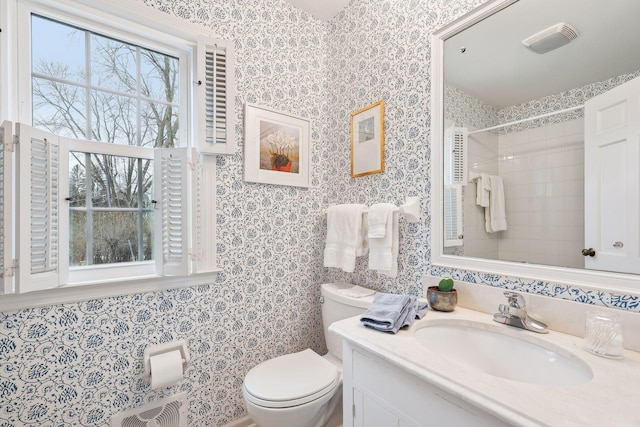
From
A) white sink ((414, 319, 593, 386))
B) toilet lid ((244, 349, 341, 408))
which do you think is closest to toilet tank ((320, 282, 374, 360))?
toilet lid ((244, 349, 341, 408))

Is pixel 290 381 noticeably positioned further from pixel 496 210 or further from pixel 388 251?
pixel 496 210

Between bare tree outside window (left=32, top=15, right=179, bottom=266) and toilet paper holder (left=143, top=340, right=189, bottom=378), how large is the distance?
41 centimetres

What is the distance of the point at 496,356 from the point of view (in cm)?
96

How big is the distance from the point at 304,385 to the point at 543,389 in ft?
2.93

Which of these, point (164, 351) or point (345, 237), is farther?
point (345, 237)

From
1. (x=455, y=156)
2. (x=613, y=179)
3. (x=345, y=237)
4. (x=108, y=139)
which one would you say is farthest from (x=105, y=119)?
(x=613, y=179)

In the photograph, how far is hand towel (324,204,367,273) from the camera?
1.53 meters

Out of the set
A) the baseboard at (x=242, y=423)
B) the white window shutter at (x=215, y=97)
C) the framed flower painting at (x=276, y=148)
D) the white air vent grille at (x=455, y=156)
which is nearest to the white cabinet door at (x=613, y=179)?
the white air vent grille at (x=455, y=156)

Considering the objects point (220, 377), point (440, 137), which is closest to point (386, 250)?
point (440, 137)

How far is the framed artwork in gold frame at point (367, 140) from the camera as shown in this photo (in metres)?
1.56

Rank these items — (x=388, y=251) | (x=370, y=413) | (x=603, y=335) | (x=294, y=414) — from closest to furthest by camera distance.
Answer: (x=603, y=335) → (x=370, y=413) → (x=294, y=414) → (x=388, y=251)

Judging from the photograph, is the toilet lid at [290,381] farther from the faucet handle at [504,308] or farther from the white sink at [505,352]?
the faucet handle at [504,308]

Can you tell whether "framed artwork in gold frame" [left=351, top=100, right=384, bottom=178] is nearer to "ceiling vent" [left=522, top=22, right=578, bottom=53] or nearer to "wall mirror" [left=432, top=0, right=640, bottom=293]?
"wall mirror" [left=432, top=0, right=640, bottom=293]

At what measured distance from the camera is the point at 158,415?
1299 mm
